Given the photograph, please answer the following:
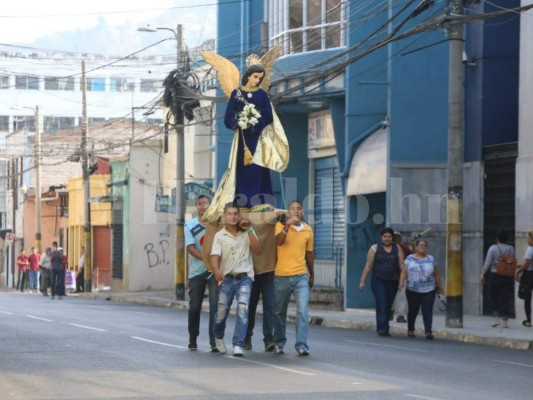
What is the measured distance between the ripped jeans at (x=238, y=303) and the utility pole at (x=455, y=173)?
8.39 m

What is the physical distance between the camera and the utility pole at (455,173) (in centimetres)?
2366

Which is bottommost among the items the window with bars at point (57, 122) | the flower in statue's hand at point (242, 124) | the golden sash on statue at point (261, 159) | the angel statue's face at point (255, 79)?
the golden sash on statue at point (261, 159)

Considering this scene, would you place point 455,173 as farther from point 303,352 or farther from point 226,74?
point 303,352

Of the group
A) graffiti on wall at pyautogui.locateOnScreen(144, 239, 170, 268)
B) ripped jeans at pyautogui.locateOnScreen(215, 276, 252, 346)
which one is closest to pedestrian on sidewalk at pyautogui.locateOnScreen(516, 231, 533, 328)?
ripped jeans at pyautogui.locateOnScreen(215, 276, 252, 346)

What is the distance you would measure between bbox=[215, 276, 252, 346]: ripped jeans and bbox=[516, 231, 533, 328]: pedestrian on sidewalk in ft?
28.2

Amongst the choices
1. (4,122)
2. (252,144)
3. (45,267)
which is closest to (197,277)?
(252,144)

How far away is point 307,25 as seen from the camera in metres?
34.9

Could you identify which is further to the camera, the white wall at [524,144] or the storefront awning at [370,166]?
the storefront awning at [370,166]

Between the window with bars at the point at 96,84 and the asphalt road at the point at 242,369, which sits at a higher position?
the window with bars at the point at 96,84

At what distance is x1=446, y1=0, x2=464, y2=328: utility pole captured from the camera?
23.7m

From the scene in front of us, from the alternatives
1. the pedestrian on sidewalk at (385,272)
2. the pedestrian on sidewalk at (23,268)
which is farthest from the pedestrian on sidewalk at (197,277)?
the pedestrian on sidewalk at (23,268)

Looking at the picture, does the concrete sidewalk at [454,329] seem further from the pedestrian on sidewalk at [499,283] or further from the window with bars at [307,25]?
the window with bars at [307,25]

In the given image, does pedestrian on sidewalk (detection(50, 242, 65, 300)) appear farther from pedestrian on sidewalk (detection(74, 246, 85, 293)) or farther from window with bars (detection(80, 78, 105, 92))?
window with bars (detection(80, 78, 105, 92))

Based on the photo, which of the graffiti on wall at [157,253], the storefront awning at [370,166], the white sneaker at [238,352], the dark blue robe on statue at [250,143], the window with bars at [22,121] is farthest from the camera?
the window with bars at [22,121]
